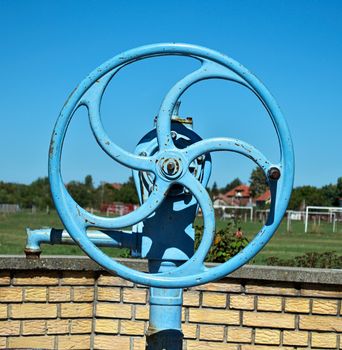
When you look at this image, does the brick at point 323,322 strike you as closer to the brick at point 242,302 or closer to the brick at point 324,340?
the brick at point 324,340

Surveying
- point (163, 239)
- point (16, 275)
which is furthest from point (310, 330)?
point (163, 239)

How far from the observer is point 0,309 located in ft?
14.4

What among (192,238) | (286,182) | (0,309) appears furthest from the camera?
(0,309)

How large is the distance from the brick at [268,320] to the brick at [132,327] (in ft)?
2.02

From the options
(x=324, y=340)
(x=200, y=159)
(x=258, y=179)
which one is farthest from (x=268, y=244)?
(x=200, y=159)

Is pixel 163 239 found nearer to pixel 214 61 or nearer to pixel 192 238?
pixel 192 238

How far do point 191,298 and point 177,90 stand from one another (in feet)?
6.76

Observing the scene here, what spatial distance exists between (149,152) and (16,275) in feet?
5.97

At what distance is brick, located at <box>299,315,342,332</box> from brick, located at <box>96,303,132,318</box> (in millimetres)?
1026

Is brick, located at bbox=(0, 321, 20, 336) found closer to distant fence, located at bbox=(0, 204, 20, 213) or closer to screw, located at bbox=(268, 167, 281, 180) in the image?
screw, located at bbox=(268, 167, 281, 180)

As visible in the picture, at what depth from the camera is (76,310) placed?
4566 millimetres

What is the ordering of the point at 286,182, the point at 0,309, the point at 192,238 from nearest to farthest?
1. the point at 286,182
2. the point at 192,238
3. the point at 0,309

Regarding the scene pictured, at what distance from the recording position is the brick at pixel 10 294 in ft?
14.4

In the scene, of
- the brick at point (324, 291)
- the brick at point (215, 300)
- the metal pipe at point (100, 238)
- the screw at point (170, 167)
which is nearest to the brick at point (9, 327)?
the brick at point (215, 300)
